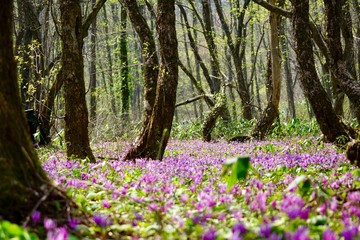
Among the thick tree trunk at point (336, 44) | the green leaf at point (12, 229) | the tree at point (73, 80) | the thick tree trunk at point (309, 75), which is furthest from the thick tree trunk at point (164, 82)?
the green leaf at point (12, 229)

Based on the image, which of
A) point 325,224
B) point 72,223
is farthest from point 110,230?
point 325,224

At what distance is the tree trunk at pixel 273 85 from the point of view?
1373 cm

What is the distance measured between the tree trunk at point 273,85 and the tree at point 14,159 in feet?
37.2

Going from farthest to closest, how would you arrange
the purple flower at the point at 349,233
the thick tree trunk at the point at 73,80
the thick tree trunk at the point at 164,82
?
the thick tree trunk at the point at 164,82
the thick tree trunk at the point at 73,80
the purple flower at the point at 349,233

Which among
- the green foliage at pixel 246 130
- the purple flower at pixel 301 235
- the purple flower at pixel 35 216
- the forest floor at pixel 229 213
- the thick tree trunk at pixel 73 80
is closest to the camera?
the purple flower at pixel 301 235

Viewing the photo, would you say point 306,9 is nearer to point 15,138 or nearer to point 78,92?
point 78,92

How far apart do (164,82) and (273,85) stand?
23.7 ft

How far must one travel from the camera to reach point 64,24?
768 centimetres

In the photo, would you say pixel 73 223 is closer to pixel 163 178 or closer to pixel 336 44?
pixel 163 178

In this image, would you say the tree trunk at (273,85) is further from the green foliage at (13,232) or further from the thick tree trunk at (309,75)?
the green foliage at (13,232)

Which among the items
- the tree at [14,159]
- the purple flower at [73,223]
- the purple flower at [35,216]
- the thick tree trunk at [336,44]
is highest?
the thick tree trunk at [336,44]

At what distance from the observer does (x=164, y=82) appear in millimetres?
8164

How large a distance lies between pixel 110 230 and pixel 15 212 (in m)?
0.60

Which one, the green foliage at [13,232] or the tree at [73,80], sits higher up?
the tree at [73,80]
